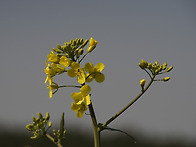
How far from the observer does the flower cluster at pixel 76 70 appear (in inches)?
80.7

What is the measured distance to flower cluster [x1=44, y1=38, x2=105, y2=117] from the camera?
2049 mm

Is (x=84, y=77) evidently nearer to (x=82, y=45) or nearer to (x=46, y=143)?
(x=82, y=45)

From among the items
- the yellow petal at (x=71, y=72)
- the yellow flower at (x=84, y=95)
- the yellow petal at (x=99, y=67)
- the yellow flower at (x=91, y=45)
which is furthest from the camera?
the yellow flower at (x=91, y=45)

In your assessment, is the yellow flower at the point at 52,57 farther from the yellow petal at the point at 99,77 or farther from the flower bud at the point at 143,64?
the flower bud at the point at 143,64

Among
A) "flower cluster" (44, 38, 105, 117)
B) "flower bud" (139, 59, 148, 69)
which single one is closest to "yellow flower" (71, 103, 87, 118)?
"flower cluster" (44, 38, 105, 117)

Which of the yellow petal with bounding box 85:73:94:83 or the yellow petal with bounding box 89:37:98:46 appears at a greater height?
the yellow petal with bounding box 89:37:98:46

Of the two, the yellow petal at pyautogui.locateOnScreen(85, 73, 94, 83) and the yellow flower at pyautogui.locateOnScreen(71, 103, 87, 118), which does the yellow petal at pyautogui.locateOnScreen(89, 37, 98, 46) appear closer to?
the yellow petal at pyautogui.locateOnScreen(85, 73, 94, 83)

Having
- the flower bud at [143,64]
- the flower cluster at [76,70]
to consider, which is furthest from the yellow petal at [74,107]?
the flower bud at [143,64]

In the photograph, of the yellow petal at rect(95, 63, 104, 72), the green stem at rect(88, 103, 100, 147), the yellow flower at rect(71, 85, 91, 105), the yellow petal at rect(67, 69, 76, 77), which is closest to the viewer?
the green stem at rect(88, 103, 100, 147)

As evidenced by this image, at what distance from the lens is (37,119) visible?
2285 mm

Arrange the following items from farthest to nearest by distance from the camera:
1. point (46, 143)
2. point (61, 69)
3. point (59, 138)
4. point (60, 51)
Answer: point (46, 143)
point (60, 51)
point (61, 69)
point (59, 138)

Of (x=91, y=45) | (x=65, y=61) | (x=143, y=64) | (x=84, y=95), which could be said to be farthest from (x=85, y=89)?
(x=143, y=64)

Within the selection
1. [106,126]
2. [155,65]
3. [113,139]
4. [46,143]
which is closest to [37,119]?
[106,126]

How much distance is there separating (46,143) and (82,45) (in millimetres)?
8603
